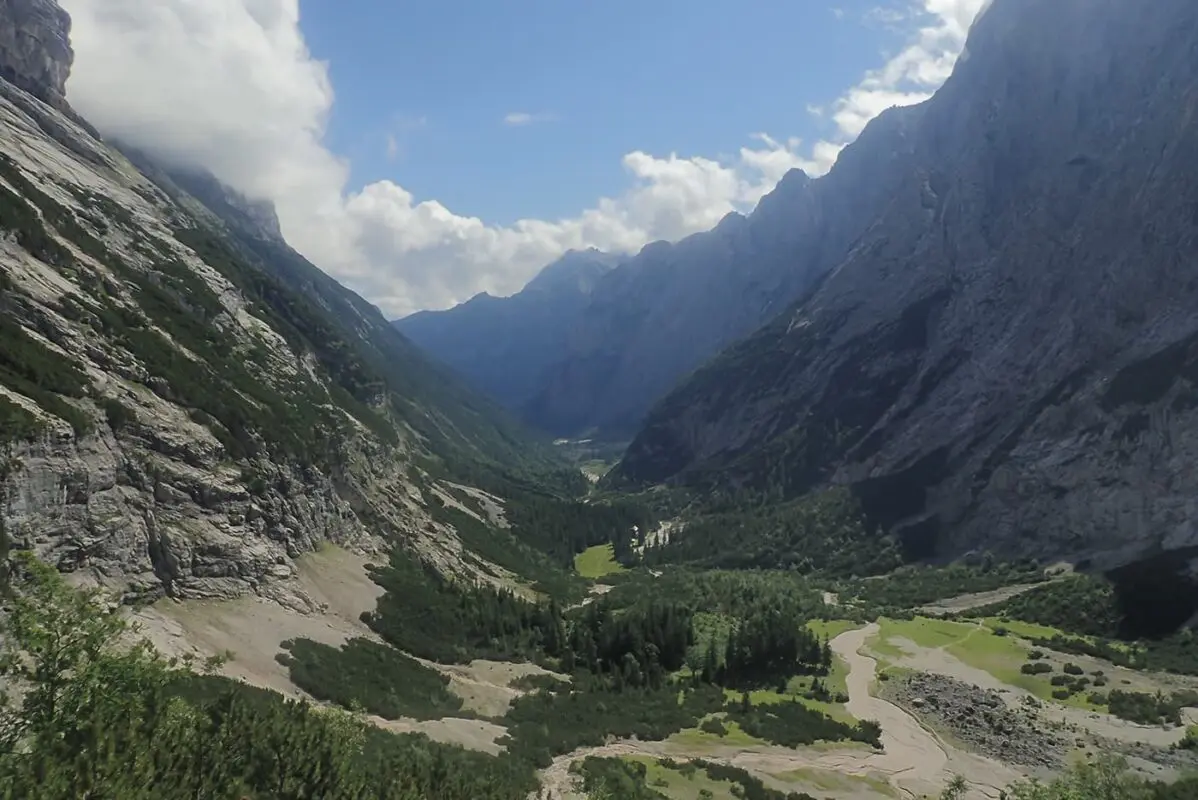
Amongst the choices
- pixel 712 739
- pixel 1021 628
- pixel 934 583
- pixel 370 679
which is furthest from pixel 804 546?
pixel 370 679

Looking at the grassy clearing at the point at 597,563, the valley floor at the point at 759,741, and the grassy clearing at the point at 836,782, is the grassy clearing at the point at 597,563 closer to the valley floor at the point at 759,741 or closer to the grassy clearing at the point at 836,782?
the valley floor at the point at 759,741

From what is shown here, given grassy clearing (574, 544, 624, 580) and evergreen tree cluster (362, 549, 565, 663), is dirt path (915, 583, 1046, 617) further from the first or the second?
evergreen tree cluster (362, 549, 565, 663)

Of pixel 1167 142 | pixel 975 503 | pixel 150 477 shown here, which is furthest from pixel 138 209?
pixel 1167 142

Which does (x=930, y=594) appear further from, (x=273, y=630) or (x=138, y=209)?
(x=138, y=209)

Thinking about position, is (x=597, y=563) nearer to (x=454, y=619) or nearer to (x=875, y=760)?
(x=454, y=619)

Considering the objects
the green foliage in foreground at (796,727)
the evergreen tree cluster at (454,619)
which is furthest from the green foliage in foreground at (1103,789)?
the evergreen tree cluster at (454,619)

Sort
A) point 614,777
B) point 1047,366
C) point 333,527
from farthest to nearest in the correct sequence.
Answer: point 1047,366
point 333,527
point 614,777
